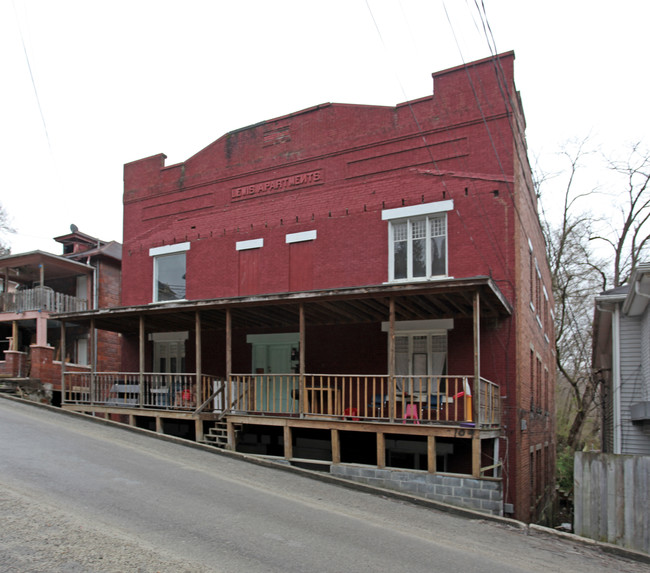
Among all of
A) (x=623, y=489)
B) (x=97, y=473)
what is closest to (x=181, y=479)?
(x=97, y=473)

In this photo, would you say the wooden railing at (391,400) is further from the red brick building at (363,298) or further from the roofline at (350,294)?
the roofline at (350,294)

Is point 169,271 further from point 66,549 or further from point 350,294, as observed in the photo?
point 66,549

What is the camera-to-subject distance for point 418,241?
1505 cm

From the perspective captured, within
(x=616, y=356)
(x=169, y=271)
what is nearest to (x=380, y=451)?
(x=616, y=356)

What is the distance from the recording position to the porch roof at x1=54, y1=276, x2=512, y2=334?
1164 cm

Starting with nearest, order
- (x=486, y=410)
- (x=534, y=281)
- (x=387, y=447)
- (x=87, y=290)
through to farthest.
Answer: (x=486, y=410) → (x=387, y=447) → (x=534, y=281) → (x=87, y=290)

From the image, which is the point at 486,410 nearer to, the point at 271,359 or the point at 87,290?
the point at 271,359

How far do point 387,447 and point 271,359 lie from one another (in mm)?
4733

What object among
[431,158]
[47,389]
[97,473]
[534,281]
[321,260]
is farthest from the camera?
[47,389]

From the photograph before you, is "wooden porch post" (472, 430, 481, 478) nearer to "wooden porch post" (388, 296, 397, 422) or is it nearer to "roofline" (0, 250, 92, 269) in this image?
"wooden porch post" (388, 296, 397, 422)

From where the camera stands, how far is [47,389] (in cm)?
2141

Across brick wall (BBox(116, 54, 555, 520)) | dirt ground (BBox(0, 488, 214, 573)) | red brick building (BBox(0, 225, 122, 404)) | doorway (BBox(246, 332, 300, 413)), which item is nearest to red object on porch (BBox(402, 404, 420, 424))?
brick wall (BBox(116, 54, 555, 520))

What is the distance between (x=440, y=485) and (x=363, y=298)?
12.9 feet

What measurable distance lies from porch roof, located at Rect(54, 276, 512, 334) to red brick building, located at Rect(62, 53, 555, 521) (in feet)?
0.19
